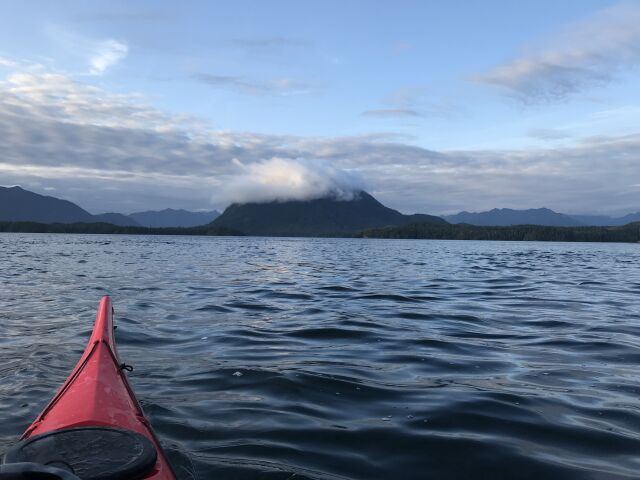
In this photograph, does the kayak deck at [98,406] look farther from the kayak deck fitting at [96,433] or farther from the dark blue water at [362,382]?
the dark blue water at [362,382]

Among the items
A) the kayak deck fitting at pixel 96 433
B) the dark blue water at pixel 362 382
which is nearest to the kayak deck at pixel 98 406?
the kayak deck fitting at pixel 96 433

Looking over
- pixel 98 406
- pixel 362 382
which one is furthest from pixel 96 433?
pixel 362 382

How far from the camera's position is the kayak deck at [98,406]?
4598mm

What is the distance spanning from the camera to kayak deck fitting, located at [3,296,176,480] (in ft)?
11.8

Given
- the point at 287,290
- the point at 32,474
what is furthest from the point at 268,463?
the point at 287,290

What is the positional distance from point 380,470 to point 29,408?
5.17 metres

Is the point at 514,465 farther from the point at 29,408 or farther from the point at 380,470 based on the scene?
the point at 29,408

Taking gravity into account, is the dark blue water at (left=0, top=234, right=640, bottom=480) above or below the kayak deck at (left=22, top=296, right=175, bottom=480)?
below

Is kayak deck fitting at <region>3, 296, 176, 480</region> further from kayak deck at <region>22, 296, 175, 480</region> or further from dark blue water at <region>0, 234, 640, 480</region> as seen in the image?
dark blue water at <region>0, 234, 640, 480</region>

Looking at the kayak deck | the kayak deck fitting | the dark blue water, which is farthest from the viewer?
the dark blue water

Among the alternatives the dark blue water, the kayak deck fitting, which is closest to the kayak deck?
the kayak deck fitting

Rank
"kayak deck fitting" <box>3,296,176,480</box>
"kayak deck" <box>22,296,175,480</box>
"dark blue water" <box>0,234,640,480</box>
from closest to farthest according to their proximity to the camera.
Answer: "kayak deck fitting" <box>3,296,176,480</box>
"kayak deck" <box>22,296,175,480</box>
"dark blue water" <box>0,234,640,480</box>

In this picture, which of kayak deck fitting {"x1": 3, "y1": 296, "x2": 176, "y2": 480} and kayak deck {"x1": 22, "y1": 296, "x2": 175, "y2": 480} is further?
kayak deck {"x1": 22, "y1": 296, "x2": 175, "y2": 480}

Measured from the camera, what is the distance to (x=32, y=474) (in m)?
2.64
